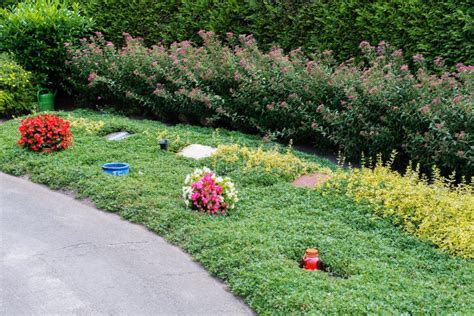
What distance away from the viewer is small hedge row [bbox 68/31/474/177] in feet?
22.9

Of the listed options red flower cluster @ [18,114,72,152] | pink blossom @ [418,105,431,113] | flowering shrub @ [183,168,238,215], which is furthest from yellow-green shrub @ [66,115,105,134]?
pink blossom @ [418,105,431,113]

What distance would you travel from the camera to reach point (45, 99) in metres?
11.8

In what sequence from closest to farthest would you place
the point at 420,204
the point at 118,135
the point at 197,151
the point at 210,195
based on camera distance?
1. the point at 420,204
2. the point at 210,195
3. the point at 197,151
4. the point at 118,135

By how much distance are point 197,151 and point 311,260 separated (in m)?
3.47

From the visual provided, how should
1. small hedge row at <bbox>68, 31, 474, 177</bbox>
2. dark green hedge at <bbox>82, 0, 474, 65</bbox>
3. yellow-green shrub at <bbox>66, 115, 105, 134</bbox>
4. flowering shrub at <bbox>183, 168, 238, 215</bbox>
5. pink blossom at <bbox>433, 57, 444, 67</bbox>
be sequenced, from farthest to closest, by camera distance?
1. yellow-green shrub at <bbox>66, 115, 105, 134</bbox>
2. dark green hedge at <bbox>82, 0, 474, 65</bbox>
3. pink blossom at <bbox>433, 57, 444, 67</bbox>
4. small hedge row at <bbox>68, 31, 474, 177</bbox>
5. flowering shrub at <bbox>183, 168, 238, 215</bbox>

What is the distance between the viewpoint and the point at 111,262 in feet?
16.8

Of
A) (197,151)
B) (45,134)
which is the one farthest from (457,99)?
(45,134)

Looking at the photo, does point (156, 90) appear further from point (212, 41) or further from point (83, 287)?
point (83, 287)

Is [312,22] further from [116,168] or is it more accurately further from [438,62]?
[116,168]

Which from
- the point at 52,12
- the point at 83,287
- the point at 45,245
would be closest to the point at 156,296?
the point at 83,287

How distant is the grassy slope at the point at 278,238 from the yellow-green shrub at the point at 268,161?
0.71 feet

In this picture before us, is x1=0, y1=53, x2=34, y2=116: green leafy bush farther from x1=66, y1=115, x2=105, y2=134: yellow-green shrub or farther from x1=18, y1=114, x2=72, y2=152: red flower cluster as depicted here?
x1=18, y1=114, x2=72, y2=152: red flower cluster

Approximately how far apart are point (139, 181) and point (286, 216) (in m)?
1.90

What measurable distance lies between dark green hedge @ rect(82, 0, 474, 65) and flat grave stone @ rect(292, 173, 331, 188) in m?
2.91
